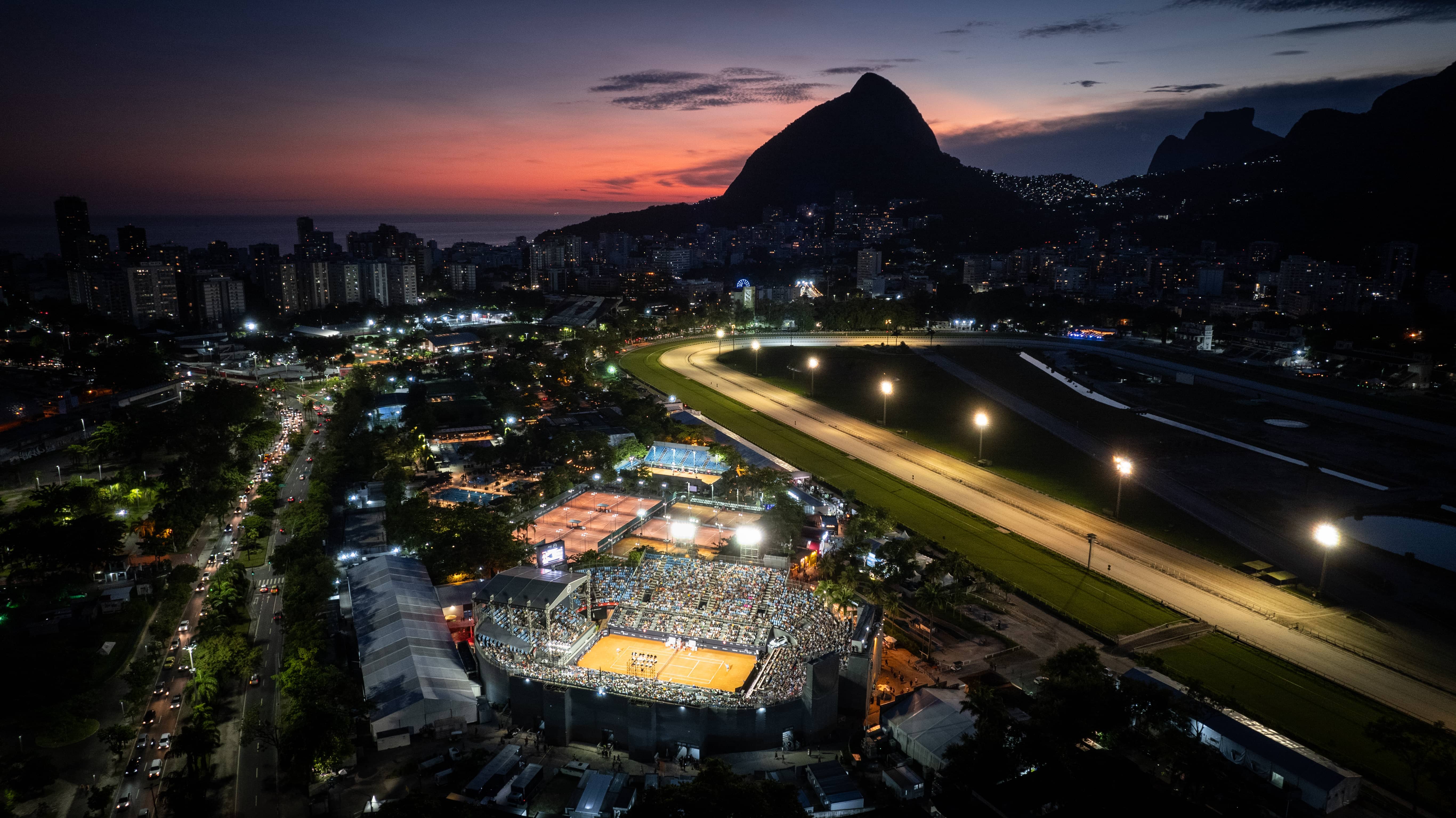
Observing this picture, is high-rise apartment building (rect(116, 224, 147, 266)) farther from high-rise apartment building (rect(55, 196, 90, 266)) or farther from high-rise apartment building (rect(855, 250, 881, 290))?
high-rise apartment building (rect(855, 250, 881, 290))

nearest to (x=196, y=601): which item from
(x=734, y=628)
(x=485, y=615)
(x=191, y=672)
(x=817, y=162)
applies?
(x=191, y=672)

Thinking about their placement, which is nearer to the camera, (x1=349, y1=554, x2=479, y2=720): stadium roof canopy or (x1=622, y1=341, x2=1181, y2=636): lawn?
(x1=349, y1=554, x2=479, y2=720): stadium roof canopy

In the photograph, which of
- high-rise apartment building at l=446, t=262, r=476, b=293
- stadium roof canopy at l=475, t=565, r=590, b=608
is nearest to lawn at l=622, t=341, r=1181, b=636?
stadium roof canopy at l=475, t=565, r=590, b=608

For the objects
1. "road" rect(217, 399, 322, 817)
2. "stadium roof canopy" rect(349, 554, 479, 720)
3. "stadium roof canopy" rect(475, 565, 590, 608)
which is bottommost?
"road" rect(217, 399, 322, 817)

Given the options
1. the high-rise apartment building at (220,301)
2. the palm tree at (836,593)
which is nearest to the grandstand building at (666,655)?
the palm tree at (836,593)

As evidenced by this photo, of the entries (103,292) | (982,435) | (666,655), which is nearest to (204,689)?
(666,655)

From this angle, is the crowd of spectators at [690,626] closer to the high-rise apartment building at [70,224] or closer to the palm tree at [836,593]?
the palm tree at [836,593]

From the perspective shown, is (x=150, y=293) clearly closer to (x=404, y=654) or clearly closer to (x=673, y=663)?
(x=404, y=654)

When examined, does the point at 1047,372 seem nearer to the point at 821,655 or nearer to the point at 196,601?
the point at 821,655
